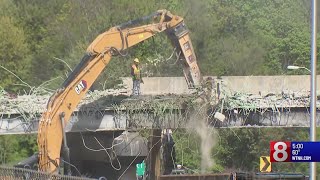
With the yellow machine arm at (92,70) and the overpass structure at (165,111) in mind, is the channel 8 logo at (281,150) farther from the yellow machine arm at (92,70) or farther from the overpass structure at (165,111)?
the overpass structure at (165,111)

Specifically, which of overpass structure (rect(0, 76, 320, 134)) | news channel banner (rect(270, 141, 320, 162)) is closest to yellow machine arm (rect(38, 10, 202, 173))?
overpass structure (rect(0, 76, 320, 134))

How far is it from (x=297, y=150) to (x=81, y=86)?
12550 mm

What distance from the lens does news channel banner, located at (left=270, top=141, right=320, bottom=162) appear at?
1080 cm

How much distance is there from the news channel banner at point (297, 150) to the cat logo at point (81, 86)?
40.2ft

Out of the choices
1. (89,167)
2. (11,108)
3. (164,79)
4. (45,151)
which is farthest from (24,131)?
(164,79)

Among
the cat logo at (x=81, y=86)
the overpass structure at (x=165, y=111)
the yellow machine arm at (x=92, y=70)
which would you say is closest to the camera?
the yellow machine arm at (x=92, y=70)

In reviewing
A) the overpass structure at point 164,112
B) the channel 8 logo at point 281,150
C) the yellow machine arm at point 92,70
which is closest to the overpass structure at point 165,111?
the overpass structure at point 164,112

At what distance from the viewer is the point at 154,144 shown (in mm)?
26703

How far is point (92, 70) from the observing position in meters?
23.0

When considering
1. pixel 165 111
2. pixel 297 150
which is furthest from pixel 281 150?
pixel 165 111

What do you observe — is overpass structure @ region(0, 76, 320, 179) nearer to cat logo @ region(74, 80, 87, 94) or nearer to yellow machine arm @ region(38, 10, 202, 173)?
yellow machine arm @ region(38, 10, 202, 173)

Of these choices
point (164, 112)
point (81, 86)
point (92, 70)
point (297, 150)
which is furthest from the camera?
point (164, 112)

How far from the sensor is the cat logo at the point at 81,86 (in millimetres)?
22484

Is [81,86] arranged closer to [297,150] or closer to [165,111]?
[165,111]
